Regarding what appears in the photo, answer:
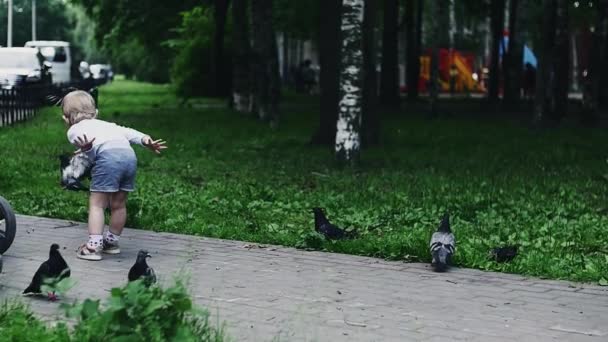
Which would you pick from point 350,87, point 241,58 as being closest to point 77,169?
point 350,87

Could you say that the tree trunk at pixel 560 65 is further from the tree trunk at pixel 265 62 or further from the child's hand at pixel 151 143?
the child's hand at pixel 151 143

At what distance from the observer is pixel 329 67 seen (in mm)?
18953

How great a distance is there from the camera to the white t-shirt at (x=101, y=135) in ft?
27.9

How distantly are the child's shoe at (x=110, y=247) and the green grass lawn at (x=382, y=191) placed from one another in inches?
41.3

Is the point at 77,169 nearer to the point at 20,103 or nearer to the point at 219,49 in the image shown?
the point at 20,103

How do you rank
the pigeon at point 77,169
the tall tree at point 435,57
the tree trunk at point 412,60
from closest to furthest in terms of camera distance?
the pigeon at point 77,169 < the tall tree at point 435,57 < the tree trunk at point 412,60

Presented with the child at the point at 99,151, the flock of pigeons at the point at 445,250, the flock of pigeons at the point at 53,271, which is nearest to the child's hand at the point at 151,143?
the child at the point at 99,151

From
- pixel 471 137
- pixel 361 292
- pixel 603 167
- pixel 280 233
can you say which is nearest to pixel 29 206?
pixel 280 233

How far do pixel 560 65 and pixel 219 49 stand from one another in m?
17.5

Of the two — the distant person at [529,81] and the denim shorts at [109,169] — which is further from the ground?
the distant person at [529,81]

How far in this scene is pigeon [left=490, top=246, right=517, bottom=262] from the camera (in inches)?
342

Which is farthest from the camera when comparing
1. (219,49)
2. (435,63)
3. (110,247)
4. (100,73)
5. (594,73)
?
(100,73)

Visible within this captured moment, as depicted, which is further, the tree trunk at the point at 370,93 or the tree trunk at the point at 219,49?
the tree trunk at the point at 219,49

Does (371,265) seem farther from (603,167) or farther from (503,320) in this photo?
(603,167)
